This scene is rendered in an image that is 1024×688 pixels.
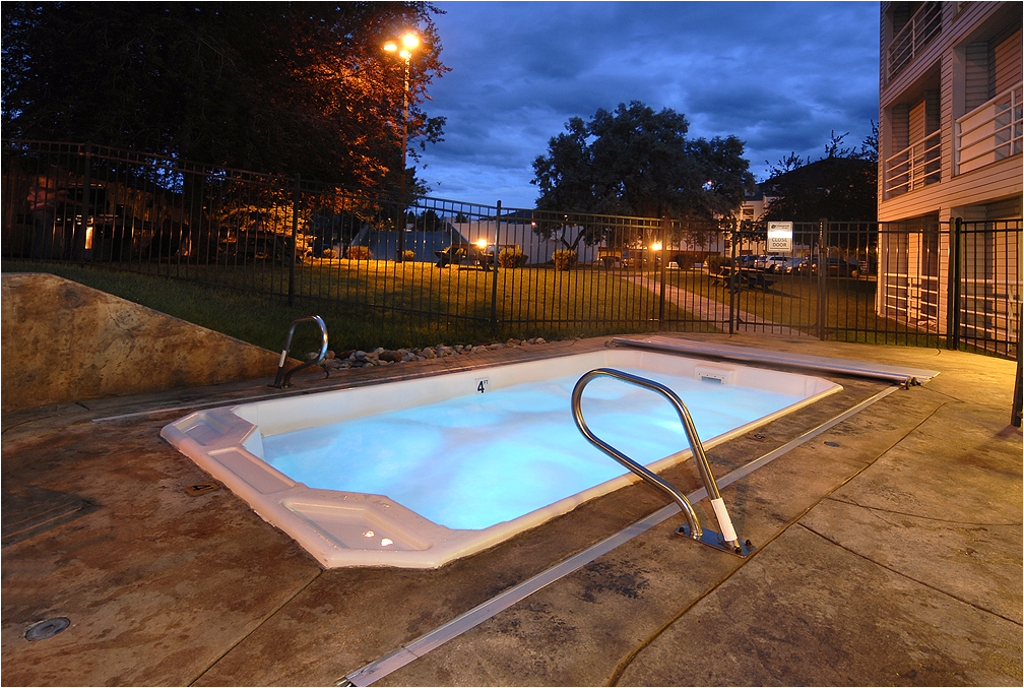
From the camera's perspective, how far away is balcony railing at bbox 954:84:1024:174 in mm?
10172

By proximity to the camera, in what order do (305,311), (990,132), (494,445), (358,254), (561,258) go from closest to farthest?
(494,445) < (305,311) < (358,254) < (990,132) < (561,258)

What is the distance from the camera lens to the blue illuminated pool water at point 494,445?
486 centimetres

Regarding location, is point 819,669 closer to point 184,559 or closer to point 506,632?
point 506,632

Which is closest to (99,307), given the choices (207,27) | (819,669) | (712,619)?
(712,619)

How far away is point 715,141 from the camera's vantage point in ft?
125

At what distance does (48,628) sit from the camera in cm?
197

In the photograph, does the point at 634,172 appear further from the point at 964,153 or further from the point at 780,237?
the point at 780,237

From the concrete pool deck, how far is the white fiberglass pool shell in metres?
0.07

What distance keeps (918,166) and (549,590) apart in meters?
15.5

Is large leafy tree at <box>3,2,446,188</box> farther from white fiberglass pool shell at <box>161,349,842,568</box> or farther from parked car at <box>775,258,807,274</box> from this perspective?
parked car at <box>775,258,807,274</box>

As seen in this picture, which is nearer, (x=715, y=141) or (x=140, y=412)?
(x=140, y=412)

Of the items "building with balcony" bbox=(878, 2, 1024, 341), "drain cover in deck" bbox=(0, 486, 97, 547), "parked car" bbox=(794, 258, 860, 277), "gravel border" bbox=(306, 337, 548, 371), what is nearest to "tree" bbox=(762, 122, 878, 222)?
"parked car" bbox=(794, 258, 860, 277)

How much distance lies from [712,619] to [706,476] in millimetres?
820

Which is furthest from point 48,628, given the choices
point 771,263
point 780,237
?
point 771,263
